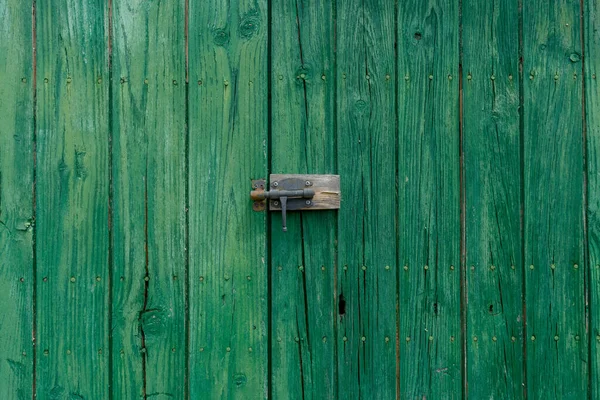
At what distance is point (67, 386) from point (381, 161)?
982 mm

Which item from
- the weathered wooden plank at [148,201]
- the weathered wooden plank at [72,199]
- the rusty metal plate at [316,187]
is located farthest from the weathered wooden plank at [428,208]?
the weathered wooden plank at [72,199]

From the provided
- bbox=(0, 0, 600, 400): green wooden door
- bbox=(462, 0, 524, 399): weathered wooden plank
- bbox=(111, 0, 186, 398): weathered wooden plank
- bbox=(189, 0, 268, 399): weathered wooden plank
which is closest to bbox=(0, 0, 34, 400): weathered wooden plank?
bbox=(0, 0, 600, 400): green wooden door

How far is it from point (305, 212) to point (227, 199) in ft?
0.67

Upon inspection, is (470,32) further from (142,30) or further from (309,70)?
(142,30)

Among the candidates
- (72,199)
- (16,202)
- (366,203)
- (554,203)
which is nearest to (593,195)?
(554,203)

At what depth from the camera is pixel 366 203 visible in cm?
150

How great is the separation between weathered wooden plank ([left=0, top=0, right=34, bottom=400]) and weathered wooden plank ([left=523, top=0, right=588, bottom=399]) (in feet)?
4.19

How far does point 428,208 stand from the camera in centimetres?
151

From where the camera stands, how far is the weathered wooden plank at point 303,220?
4.88 feet

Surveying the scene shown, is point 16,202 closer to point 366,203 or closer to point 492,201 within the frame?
point 366,203

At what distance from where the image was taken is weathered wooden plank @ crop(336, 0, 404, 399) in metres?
1.49

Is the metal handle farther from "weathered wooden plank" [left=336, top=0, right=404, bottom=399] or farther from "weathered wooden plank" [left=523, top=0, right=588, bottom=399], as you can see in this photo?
"weathered wooden plank" [left=523, top=0, right=588, bottom=399]

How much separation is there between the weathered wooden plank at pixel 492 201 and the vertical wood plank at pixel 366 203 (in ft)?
0.66

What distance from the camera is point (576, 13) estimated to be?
5.04 feet
